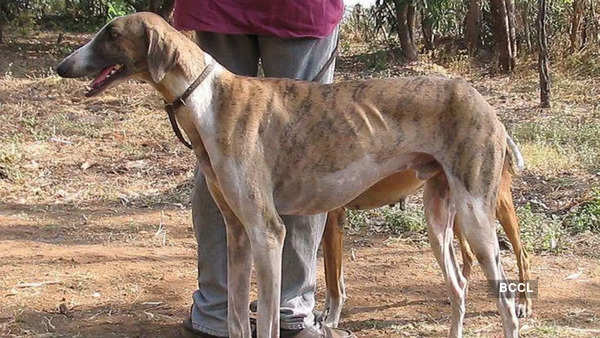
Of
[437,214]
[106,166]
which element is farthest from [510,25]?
[437,214]

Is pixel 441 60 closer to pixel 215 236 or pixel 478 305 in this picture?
pixel 478 305

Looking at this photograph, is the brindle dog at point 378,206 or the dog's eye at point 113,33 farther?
the brindle dog at point 378,206

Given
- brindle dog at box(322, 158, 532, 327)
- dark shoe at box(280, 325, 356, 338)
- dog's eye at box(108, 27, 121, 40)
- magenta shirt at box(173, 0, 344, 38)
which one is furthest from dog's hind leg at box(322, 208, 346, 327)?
dog's eye at box(108, 27, 121, 40)

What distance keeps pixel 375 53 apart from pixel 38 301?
9.41 meters

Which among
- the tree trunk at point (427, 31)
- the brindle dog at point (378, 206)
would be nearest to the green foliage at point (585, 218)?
the brindle dog at point (378, 206)

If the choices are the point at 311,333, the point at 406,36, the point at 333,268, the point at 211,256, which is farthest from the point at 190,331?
the point at 406,36

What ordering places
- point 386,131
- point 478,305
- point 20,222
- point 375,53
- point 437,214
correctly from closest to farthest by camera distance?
1. point 386,131
2. point 437,214
3. point 478,305
4. point 20,222
5. point 375,53

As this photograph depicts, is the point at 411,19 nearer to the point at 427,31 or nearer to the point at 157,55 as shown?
the point at 427,31

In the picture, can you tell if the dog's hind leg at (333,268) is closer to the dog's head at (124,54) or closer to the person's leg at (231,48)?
the person's leg at (231,48)

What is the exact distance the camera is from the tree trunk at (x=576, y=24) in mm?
12711

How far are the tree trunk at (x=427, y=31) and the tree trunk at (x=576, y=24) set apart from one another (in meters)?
2.06

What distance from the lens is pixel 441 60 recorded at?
13.0m

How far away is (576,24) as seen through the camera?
42.0ft

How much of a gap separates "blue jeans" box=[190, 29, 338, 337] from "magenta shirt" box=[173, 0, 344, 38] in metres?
0.05
